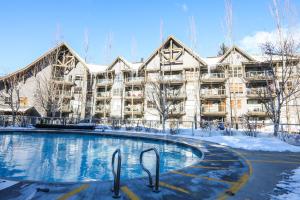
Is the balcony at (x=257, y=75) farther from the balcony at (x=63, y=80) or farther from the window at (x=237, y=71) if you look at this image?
the balcony at (x=63, y=80)

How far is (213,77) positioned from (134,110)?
15.0 m

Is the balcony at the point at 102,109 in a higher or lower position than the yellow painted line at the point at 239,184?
higher

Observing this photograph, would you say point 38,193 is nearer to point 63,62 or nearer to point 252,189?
point 252,189

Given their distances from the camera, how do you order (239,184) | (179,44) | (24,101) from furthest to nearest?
(24,101) → (179,44) → (239,184)

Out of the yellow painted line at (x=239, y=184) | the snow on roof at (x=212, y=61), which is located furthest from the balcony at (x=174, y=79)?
the yellow painted line at (x=239, y=184)

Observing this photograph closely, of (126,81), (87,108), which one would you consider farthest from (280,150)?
(87,108)

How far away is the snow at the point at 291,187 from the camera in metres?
4.44

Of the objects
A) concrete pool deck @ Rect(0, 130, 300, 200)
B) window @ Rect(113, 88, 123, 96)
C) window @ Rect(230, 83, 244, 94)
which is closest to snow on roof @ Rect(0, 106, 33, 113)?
window @ Rect(113, 88, 123, 96)

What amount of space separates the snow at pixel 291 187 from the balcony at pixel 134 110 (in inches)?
1248

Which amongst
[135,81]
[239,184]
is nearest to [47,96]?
[135,81]

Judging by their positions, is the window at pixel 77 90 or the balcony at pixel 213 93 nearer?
the balcony at pixel 213 93

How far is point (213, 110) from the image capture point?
113 ft

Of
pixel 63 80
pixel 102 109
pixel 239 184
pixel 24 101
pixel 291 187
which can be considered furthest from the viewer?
pixel 63 80

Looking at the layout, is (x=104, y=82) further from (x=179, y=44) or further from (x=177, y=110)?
(x=179, y=44)
